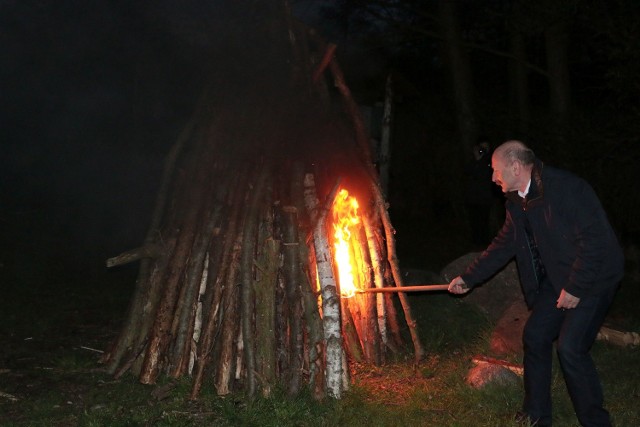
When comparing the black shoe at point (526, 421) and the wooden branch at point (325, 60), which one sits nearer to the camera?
the black shoe at point (526, 421)

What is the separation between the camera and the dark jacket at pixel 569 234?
4254 mm

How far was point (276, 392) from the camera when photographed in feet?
17.8

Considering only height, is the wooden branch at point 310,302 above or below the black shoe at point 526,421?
above

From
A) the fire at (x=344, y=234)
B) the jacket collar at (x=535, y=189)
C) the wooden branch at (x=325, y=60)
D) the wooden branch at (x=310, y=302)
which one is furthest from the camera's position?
the wooden branch at (x=325, y=60)

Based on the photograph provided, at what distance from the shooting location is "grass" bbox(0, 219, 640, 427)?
5.05 meters

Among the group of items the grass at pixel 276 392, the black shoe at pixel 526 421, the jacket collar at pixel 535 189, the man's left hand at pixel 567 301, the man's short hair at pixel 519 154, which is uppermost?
the man's short hair at pixel 519 154

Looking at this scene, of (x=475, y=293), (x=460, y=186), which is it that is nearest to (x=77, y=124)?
(x=460, y=186)

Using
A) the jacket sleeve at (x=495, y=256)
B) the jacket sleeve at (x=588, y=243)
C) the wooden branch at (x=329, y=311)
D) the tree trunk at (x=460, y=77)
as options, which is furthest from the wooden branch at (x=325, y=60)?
the tree trunk at (x=460, y=77)

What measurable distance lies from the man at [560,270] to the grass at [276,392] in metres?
0.53

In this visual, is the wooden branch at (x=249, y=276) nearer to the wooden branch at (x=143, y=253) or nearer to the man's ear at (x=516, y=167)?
the wooden branch at (x=143, y=253)

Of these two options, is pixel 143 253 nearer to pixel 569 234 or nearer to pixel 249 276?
pixel 249 276

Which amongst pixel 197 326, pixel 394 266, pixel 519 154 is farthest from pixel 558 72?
pixel 197 326

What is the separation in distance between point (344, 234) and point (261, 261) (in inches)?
41.7

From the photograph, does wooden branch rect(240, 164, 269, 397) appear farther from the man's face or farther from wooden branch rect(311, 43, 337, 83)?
the man's face
